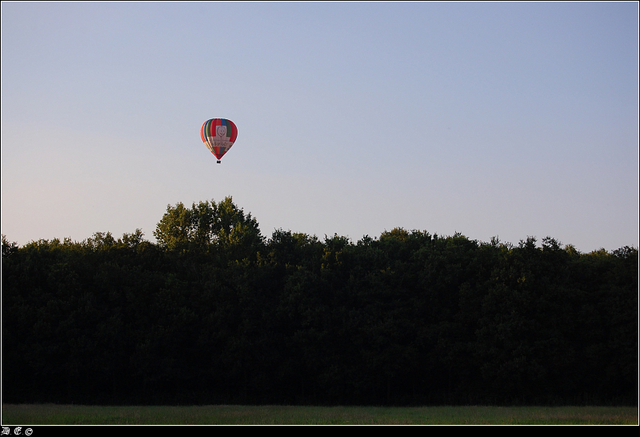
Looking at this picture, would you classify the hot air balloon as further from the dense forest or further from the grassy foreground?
the grassy foreground

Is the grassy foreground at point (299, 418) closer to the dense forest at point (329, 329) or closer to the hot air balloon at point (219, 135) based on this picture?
the dense forest at point (329, 329)

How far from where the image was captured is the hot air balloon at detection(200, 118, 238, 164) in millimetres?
40719

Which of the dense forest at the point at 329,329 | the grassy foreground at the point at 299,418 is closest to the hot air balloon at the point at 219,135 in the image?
the dense forest at the point at 329,329

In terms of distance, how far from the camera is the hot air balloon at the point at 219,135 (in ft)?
134

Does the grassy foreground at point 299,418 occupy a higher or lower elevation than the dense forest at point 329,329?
lower

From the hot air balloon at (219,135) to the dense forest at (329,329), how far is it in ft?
28.9

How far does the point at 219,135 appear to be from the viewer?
133 feet

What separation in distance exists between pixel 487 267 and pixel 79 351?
88.5 feet

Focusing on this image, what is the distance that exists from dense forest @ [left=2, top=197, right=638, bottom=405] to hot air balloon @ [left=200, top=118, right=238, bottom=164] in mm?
8819

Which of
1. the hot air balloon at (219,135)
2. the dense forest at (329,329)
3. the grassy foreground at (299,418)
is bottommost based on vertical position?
the grassy foreground at (299,418)

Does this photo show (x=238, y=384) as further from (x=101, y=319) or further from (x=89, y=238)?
(x=89, y=238)

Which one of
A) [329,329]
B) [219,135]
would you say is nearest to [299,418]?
[329,329]

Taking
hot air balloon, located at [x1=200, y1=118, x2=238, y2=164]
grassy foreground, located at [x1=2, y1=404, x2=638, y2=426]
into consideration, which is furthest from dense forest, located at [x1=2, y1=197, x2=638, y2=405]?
grassy foreground, located at [x1=2, y1=404, x2=638, y2=426]

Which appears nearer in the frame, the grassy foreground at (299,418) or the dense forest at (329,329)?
the grassy foreground at (299,418)
